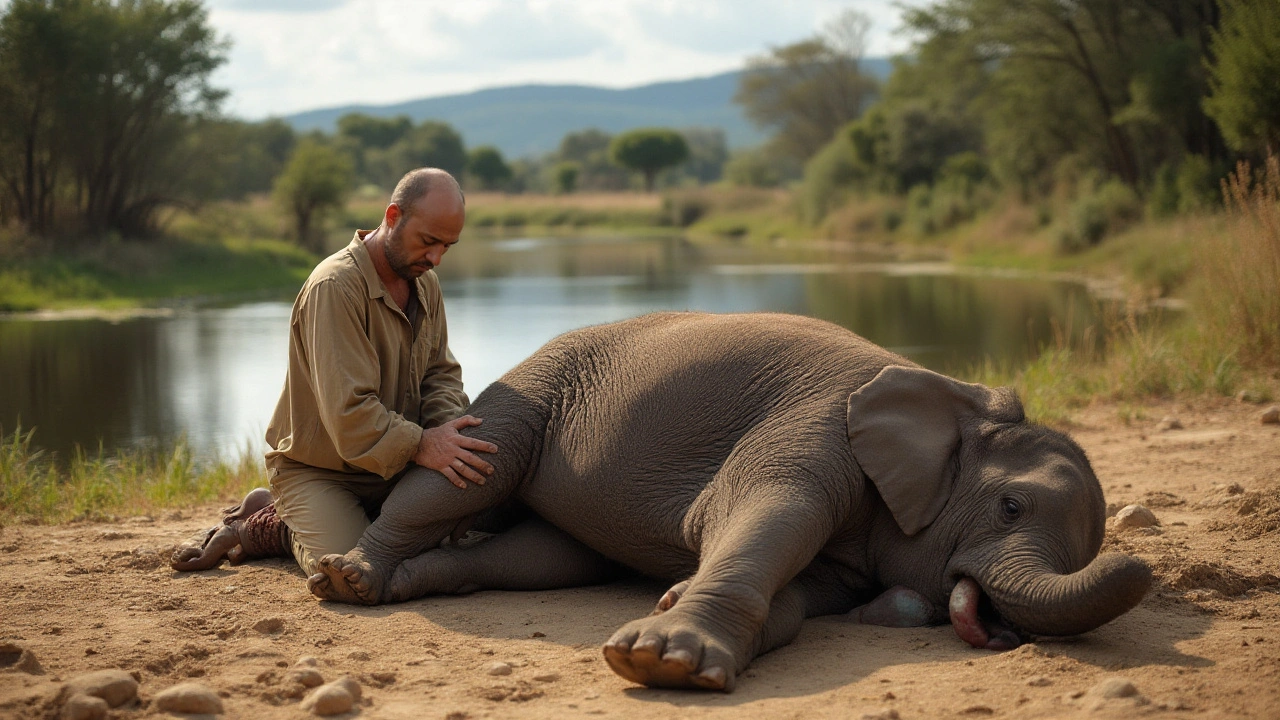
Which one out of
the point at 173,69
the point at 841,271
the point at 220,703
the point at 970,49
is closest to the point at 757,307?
the point at 841,271

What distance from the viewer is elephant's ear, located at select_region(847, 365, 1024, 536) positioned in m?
4.62

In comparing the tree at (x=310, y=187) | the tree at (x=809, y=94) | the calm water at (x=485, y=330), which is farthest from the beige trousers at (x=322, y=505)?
the tree at (x=809, y=94)

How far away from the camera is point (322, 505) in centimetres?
549

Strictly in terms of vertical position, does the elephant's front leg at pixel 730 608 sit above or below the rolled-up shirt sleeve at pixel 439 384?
below

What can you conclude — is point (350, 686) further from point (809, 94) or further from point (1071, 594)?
point (809, 94)

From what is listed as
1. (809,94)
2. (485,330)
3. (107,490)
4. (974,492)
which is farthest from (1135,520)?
(809,94)

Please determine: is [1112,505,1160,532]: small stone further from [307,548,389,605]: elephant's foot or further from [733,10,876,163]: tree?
[733,10,876,163]: tree

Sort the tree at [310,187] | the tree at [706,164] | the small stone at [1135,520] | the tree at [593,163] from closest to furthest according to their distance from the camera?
the small stone at [1135,520], the tree at [310,187], the tree at [593,163], the tree at [706,164]

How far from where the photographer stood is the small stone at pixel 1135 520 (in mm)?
5805

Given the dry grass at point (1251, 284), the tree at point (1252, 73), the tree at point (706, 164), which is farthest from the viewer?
the tree at point (706, 164)

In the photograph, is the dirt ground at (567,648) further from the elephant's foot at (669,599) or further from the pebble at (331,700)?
the elephant's foot at (669,599)

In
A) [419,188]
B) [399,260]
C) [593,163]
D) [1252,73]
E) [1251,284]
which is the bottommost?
[1251,284]

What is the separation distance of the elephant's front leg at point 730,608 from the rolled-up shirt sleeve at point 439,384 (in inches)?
66.9

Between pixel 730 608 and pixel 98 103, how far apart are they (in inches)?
1122
